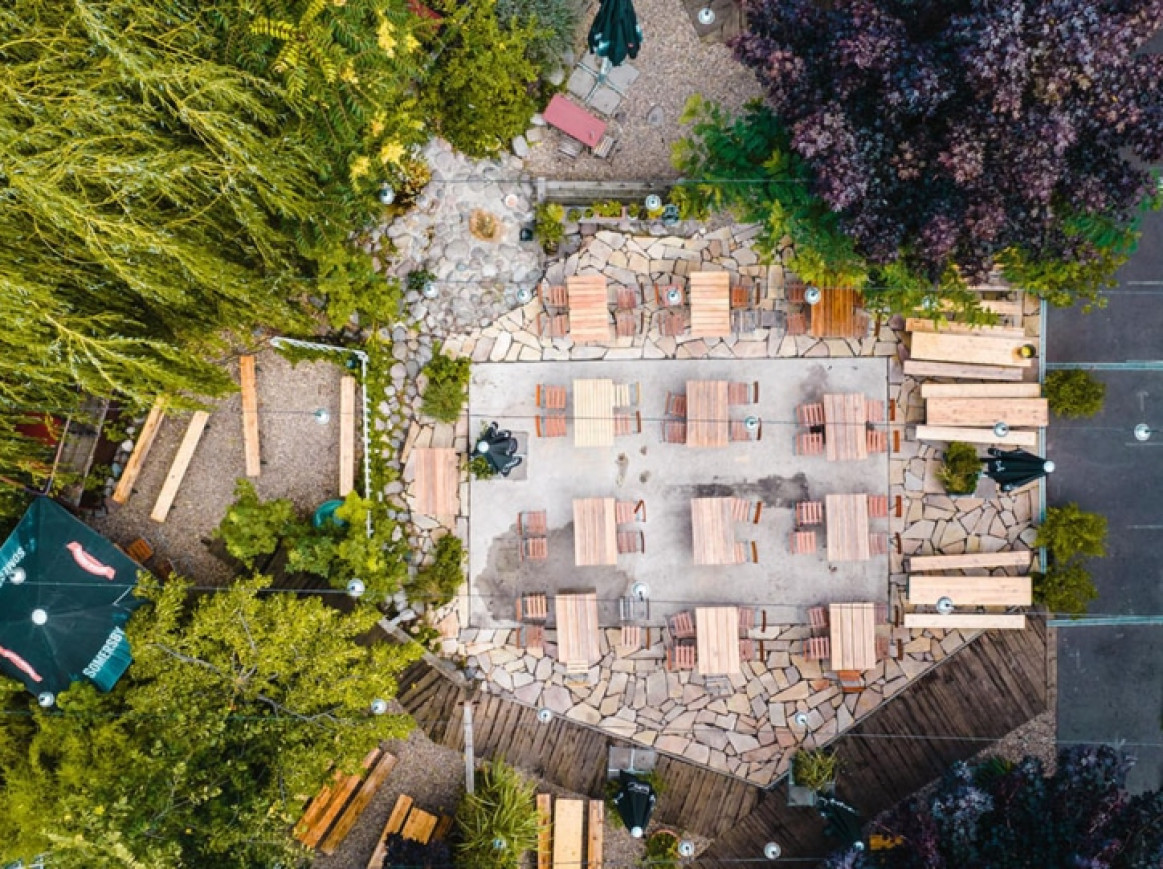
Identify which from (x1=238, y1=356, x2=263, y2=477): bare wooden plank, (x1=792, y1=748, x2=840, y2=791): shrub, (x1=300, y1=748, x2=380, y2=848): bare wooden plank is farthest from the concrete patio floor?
(x1=238, y1=356, x2=263, y2=477): bare wooden plank

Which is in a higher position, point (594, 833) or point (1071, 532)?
point (1071, 532)

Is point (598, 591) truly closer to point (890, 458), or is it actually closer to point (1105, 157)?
point (890, 458)

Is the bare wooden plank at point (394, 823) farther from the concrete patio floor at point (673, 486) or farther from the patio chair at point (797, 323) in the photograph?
the patio chair at point (797, 323)

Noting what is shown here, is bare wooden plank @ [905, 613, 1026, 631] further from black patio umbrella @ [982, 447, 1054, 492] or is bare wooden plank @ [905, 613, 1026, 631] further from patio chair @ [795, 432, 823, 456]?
patio chair @ [795, 432, 823, 456]

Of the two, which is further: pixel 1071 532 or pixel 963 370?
pixel 963 370

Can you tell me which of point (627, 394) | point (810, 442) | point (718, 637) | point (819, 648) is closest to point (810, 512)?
point (810, 442)

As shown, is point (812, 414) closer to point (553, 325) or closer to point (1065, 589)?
point (553, 325)

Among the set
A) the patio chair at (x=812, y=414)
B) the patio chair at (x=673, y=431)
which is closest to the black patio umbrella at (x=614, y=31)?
the patio chair at (x=673, y=431)
